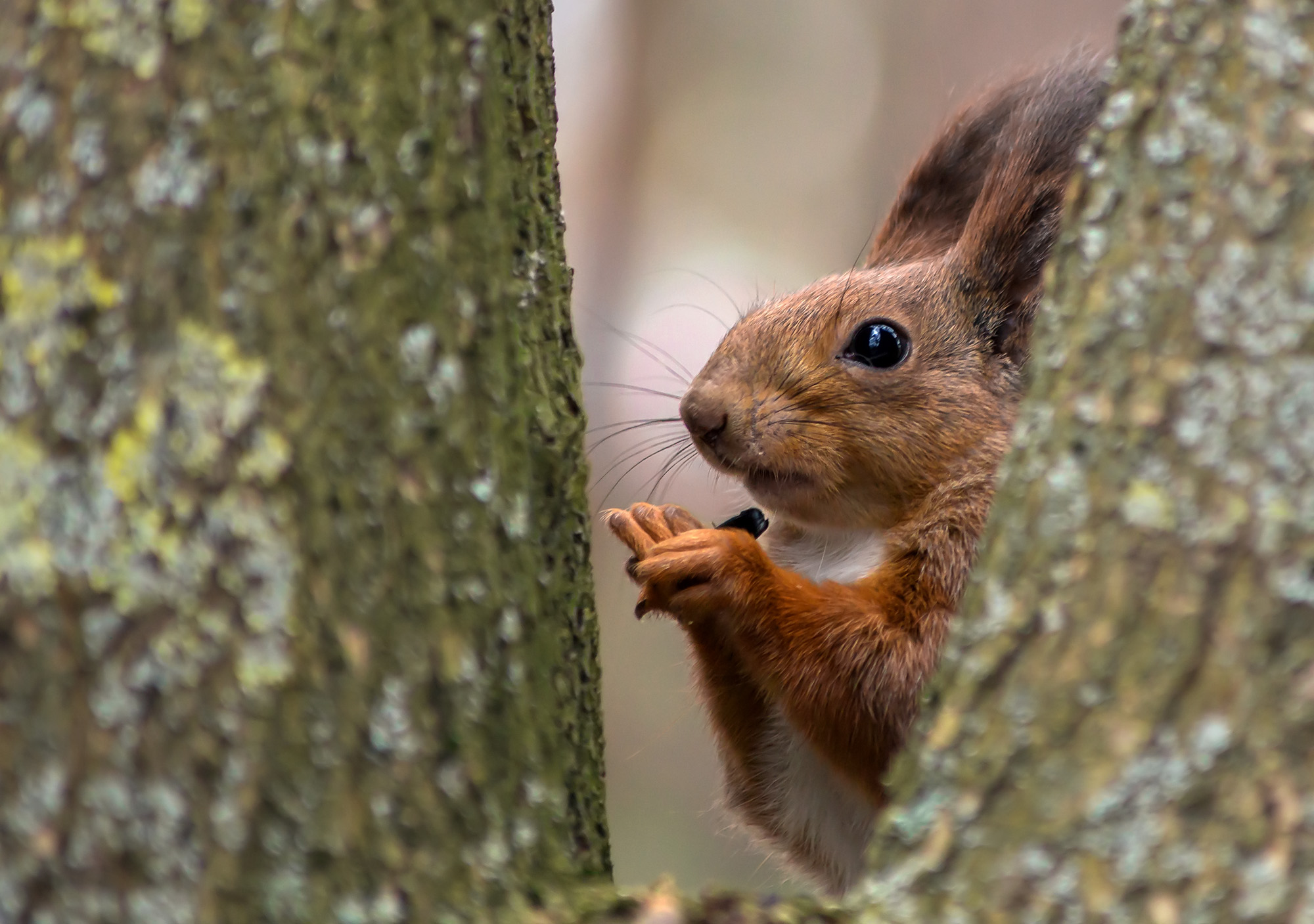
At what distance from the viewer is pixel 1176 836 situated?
2.54ft

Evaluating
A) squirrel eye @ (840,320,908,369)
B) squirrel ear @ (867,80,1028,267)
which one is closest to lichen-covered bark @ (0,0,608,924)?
squirrel eye @ (840,320,908,369)

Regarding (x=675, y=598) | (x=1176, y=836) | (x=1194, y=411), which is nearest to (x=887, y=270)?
(x=675, y=598)

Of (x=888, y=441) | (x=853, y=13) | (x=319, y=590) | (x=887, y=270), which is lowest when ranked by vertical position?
(x=319, y=590)

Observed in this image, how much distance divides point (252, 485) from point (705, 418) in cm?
114

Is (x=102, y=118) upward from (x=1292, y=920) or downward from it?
upward

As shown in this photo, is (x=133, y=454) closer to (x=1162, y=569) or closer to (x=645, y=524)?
(x=1162, y=569)

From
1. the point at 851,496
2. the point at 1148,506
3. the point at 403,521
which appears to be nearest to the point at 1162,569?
the point at 1148,506

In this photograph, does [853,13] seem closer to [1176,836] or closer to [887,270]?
[887,270]

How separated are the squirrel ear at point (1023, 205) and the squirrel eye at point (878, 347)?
0.15 m

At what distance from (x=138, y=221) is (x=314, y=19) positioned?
0.19m

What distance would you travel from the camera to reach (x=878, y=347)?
Result: 6.60 ft

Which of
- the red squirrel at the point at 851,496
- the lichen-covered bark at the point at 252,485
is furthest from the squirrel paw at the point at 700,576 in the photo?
the lichen-covered bark at the point at 252,485

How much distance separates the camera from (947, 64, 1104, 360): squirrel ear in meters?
1.88

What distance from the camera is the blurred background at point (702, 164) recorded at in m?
6.13
